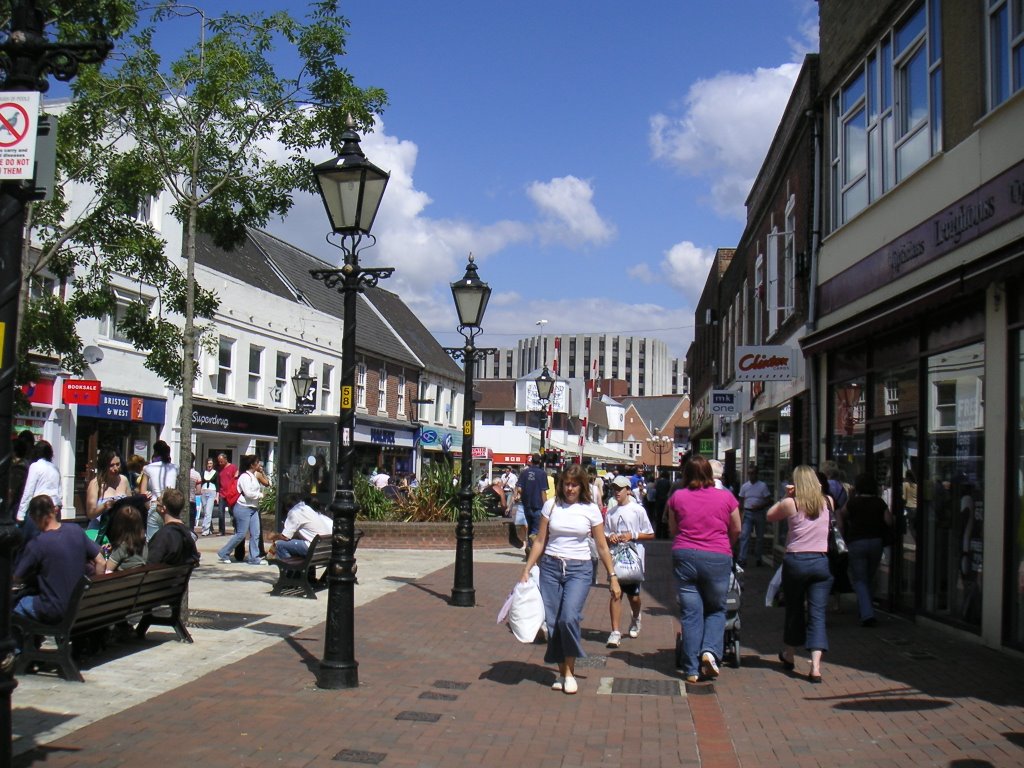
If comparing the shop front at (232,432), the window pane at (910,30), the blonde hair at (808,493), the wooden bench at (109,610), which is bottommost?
the wooden bench at (109,610)

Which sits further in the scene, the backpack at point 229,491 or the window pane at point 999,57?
the backpack at point 229,491

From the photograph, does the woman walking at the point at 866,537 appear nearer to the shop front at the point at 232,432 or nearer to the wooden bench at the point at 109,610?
the wooden bench at the point at 109,610

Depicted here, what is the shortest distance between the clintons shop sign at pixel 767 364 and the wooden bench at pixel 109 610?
9767 mm

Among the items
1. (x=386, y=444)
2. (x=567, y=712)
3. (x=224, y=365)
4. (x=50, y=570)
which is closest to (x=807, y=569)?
(x=567, y=712)

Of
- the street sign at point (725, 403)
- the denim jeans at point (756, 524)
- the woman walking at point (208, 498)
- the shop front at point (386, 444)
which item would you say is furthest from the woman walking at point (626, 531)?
the shop front at point (386, 444)

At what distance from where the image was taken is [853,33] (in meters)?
13.8

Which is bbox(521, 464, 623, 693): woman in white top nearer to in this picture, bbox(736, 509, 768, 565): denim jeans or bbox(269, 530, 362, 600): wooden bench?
bbox(269, 530, 362, 600): wooden bench

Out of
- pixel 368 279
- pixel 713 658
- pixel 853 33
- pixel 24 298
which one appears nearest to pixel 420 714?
pixel 713 658

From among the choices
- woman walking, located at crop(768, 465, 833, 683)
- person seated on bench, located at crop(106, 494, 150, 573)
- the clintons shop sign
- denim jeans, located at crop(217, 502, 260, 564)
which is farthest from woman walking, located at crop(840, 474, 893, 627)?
denim jeans, located at crop(217, 502, 260, 564)

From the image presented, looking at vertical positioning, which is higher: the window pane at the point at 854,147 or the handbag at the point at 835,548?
the window pane at the point at 854,147

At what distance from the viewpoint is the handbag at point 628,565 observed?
1023 cm

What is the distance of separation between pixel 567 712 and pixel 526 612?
806mm

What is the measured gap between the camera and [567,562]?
7988mm

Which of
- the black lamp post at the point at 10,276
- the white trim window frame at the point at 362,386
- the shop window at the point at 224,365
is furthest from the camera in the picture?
the white trim window frame at the point at 362,386
